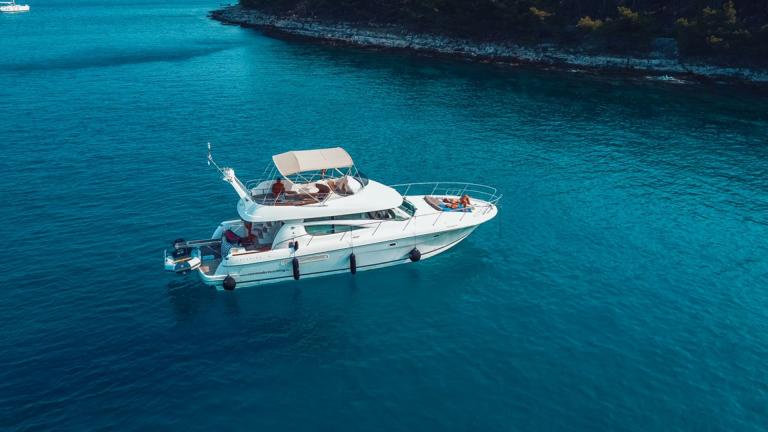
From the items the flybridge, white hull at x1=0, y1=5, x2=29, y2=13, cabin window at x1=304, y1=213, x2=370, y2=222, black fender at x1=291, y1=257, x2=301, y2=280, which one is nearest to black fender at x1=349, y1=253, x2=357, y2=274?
cabin window at x1=304, y1=213, x2=370, y2=222

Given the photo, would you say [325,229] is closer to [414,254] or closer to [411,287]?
[414,254]

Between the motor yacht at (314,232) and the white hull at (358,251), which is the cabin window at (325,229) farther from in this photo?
the white hull at (358,251)

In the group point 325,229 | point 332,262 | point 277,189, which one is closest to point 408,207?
point 325,229

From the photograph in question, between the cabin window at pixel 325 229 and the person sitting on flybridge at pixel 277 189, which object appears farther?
the person sitting on flybridge at pixel 277 189

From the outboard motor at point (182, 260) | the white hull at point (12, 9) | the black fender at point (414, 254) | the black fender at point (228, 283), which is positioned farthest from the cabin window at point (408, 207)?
the white hull at point (12, 9)

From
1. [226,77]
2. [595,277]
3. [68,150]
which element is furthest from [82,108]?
[595,277]

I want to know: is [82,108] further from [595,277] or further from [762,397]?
[762,397]

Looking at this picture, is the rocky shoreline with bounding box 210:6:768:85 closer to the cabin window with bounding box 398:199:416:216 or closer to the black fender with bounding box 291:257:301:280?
the cabin window with bounding box 398:199:416:216
